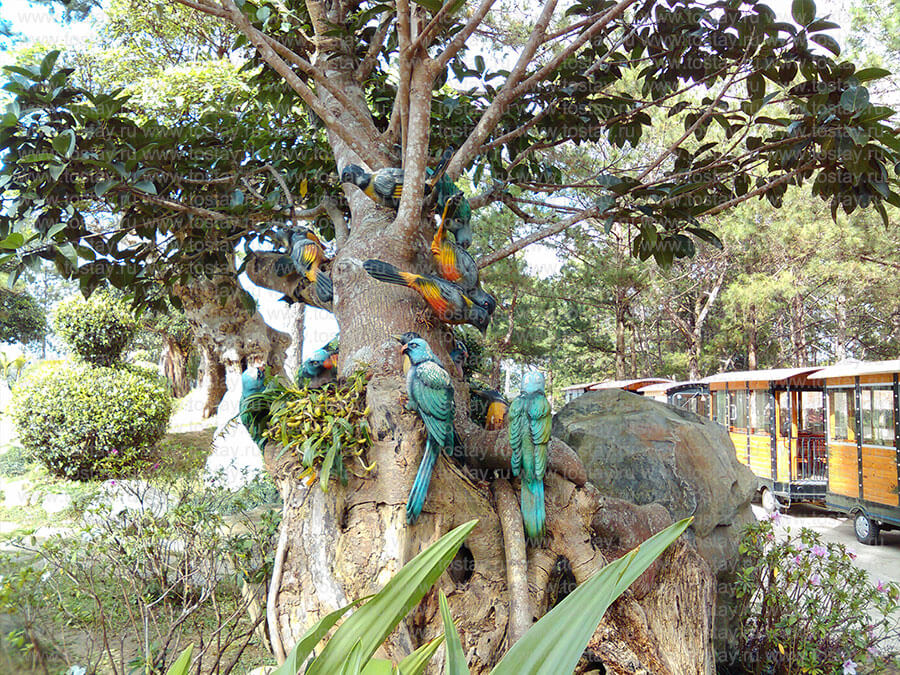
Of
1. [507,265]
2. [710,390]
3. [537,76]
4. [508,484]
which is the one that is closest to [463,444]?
[508,484]

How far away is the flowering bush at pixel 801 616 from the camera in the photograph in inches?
126

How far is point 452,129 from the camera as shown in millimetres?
4398

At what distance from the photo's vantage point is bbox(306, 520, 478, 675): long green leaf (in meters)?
1.02

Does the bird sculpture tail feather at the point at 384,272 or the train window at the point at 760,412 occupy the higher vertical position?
the bird sculpture tail feather at the point at 384,272

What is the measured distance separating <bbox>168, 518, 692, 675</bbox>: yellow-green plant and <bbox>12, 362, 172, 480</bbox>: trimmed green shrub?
797 cm

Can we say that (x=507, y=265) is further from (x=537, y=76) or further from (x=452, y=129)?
(x=537, y=76)

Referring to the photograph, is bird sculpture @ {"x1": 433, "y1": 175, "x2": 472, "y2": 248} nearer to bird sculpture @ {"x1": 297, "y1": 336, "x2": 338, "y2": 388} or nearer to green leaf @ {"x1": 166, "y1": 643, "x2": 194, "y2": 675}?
bird sculpture @ {"x1": 297, "y1": 336, "x2": 338, "y2": 388}

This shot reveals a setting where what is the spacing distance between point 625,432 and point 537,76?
2.24m

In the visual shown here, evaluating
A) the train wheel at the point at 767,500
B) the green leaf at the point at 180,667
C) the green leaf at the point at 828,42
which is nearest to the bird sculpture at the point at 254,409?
the green leaf at the point at 180,667

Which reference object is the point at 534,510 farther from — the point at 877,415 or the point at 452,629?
the point at 877,415

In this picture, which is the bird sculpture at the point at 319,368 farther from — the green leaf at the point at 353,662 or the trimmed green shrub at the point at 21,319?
the trimmed green shrub at the point at 21,319

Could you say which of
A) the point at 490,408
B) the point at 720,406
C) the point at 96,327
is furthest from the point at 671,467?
the point at 96,327

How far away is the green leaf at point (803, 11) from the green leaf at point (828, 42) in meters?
0.08

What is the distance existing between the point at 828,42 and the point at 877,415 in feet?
20.1
